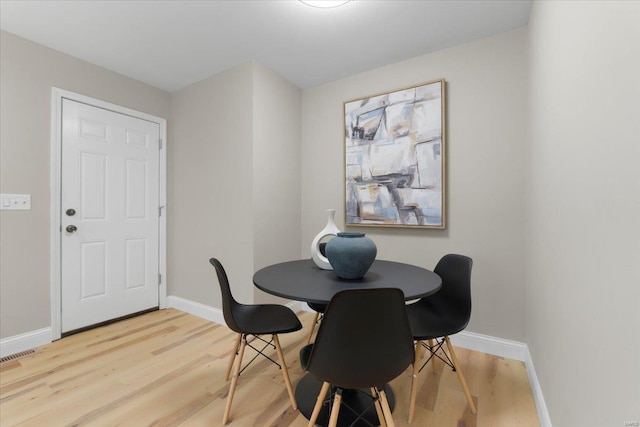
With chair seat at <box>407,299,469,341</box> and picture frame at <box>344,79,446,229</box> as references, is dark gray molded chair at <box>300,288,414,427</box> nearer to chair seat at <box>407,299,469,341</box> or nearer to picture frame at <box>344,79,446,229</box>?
chair seat at <box>407,299,469,341</box>

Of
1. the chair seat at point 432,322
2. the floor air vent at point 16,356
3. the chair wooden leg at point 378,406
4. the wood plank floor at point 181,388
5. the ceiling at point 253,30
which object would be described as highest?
the ceiling at point 253,30

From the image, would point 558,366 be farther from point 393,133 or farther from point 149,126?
point 149,126

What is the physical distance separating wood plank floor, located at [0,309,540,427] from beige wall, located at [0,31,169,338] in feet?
1.37

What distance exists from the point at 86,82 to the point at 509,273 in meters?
3.99

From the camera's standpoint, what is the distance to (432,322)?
168 centimetres

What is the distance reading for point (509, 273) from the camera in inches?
84.7

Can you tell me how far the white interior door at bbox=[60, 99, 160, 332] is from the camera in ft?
8.45

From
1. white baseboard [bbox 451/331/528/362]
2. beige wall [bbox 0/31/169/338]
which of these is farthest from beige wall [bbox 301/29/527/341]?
beige wall [bbox 0/31/169/338]

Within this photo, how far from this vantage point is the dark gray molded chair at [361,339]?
1.05 m

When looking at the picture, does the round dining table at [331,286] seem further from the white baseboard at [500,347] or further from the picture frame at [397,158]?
the white baseboard at [500,347]

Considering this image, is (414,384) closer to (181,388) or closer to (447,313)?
(447,313)

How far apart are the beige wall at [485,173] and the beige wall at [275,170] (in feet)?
3.60

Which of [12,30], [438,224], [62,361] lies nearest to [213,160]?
[12,30]

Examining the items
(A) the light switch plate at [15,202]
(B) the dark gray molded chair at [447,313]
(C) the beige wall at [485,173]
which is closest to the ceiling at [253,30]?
(C) the beige wall at [485,173]
